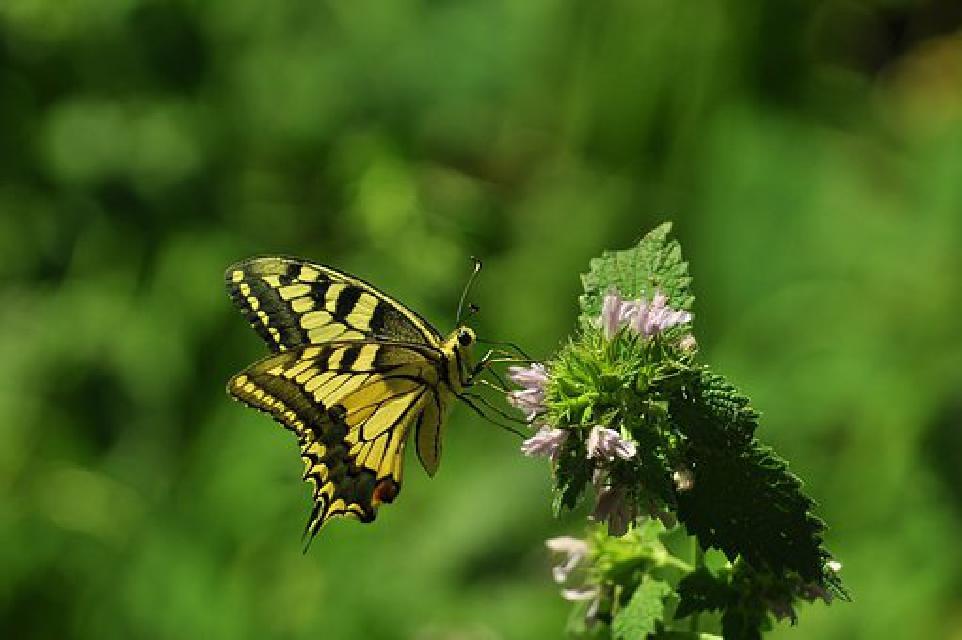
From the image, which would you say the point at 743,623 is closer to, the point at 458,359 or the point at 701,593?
the point at 701,593

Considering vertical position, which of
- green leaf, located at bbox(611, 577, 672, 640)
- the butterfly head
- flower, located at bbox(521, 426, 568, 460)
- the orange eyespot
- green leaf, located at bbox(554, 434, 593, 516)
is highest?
the butterfly head

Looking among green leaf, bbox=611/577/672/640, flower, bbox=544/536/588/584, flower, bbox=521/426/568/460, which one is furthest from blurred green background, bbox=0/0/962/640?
flower, bbox=521/426/568/460

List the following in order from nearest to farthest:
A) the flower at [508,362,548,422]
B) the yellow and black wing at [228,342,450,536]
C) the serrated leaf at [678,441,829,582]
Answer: the serrated leaf at [678,441,829,582] < the flower at [508,362,548,422] < the yellow and black wing at [228,342,450,536]

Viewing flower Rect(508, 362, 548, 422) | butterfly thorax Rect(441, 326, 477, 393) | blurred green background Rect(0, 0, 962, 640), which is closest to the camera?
flower Rect(508, 362, 548, 422)

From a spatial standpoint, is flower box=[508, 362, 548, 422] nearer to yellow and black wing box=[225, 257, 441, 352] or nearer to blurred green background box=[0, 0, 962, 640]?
yellow and black wing box=[225, 257, 441, 352]

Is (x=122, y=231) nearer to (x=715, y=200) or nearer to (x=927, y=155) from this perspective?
(x=715, y=200)

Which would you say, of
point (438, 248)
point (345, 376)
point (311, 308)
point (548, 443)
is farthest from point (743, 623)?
point (438, 248)
